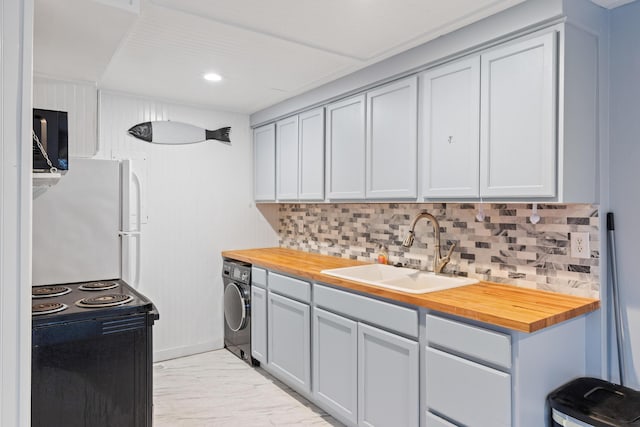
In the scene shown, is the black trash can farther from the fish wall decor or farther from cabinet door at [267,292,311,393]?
the fish wall decor

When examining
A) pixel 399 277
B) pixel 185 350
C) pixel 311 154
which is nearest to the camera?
pixel 399 277

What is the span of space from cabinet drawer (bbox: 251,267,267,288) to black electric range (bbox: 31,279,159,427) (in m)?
1.43

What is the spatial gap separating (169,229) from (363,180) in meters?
1.91

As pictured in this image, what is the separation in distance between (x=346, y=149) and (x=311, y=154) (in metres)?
0.45

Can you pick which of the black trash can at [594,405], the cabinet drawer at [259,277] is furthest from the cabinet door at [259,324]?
the black trash can at [594,405]

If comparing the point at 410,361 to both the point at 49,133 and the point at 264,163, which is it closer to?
the point at 49,133

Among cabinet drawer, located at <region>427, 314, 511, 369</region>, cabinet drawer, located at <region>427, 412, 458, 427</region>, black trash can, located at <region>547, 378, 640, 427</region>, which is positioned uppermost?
cabinet drawer, located at <region>427, 314, 511, 369</region>

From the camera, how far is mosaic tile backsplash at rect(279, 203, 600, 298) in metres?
2.05

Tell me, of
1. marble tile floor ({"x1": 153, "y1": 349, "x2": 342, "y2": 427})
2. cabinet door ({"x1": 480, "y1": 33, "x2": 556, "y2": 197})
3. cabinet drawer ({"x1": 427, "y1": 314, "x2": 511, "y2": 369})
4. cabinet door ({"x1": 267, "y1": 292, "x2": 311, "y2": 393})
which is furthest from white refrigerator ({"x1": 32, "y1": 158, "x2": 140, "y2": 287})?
cabinet door ({"x1": 480, "y1": 33, "x2": 556, "y2": 197})

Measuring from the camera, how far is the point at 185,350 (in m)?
3.83

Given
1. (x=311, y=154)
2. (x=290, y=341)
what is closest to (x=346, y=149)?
(x=311, y=154)

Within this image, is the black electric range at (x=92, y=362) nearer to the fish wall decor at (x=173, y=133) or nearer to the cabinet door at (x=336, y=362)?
the cabinet door at (x=336, y=362)

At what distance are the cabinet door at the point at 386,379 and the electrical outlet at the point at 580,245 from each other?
905 mm

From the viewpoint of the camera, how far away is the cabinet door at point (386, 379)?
2082 millimetres
